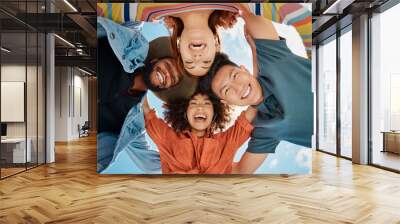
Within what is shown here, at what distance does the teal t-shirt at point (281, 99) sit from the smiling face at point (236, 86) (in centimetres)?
14

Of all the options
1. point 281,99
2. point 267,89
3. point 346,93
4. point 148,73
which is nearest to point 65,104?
point 148,73

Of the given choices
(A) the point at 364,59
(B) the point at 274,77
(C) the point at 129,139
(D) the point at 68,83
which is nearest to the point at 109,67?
(C) the point at 129,139

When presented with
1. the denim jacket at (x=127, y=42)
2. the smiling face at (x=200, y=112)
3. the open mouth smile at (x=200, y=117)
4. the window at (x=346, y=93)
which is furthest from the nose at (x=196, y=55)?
the window at (x=346, y=93)

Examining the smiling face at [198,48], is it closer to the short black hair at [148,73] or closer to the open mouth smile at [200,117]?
the short black hair at [148,73]

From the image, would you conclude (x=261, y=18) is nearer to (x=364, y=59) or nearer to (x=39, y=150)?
(x=364, y=59)

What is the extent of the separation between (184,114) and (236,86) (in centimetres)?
104

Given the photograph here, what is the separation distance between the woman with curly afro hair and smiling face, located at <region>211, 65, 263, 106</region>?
0.14 meters

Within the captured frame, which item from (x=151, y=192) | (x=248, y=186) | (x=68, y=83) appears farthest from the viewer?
(x=68, y=83)

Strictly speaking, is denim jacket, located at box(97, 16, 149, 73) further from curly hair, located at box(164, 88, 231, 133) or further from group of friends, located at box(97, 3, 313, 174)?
curly hair, located at box(164, 88, 231, 133)

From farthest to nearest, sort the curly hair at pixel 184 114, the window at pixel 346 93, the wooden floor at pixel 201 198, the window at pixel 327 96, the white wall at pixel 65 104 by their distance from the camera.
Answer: the white wall at pixel 65 104
the window at pixel 327 96
the window at pixel 346 93
the curly hair at pixel 184 114
the wooden floor at pixel 201 198

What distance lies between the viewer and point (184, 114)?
649 centimetres

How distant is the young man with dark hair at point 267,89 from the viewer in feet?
21.3

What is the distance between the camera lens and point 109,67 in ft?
21.4

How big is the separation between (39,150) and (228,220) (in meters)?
5.77
